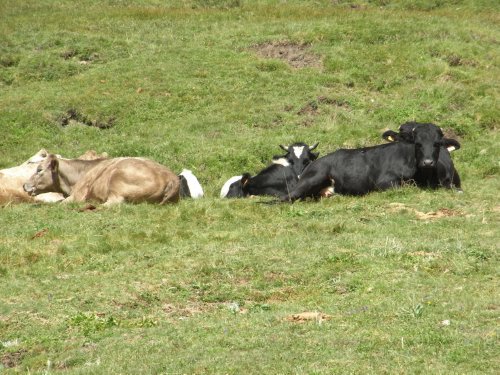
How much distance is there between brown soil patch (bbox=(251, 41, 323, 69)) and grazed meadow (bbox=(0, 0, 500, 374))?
74 millimetres

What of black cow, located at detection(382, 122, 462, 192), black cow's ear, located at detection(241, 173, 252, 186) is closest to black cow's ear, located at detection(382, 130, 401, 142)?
black cow, located at detection(382, 122, 462, 192)

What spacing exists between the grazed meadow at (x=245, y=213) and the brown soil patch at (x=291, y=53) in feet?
0.24

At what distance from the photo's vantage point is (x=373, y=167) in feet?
58.1

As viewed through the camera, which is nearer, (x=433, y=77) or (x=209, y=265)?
(x=209, y=265)

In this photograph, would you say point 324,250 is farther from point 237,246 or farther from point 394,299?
point 394,299

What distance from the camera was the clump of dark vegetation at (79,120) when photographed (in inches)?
932

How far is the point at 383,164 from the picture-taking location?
1770cm

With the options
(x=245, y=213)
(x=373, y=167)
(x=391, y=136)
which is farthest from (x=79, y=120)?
(x=245, y=213)

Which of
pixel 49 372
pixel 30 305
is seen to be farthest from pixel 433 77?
pixel 49 372

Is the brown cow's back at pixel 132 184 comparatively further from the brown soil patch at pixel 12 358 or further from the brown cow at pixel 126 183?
the brown soil patch at pixel 12 358

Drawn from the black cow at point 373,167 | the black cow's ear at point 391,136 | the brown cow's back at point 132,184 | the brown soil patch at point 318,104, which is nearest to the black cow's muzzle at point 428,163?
the black cow at point 373,167

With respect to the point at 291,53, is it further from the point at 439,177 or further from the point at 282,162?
the point at 439,177

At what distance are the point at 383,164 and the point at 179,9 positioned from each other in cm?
1871

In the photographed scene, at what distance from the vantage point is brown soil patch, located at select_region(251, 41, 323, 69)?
87.5ft
